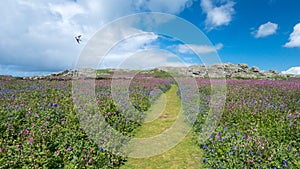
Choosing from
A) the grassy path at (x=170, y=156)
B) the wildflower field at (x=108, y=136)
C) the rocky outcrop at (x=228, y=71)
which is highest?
the rocky outcrop at (x=228, y=71)

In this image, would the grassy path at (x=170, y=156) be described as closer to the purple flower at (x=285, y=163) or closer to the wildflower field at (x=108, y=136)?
the wildflower field at (x=108, y=136)

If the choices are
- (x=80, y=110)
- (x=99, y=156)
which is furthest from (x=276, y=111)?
(x=80, y=110)

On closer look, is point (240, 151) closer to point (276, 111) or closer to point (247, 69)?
point (276, 111)

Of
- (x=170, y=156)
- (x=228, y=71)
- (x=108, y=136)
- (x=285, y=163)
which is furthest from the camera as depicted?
(x=228, y=71)

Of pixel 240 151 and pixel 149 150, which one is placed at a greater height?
pixel 240 151

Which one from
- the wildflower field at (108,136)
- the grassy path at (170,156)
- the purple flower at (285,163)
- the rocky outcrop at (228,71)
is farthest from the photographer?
the rocky outcrop at (228,71)

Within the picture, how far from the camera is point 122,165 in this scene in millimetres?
5949

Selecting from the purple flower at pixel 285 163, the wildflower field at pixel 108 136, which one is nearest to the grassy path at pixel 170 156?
the wildflower field at pixel 108 136

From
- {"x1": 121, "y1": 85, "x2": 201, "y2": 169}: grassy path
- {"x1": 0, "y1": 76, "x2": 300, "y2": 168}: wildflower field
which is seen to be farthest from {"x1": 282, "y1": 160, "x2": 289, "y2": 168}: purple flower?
{"x1": 121, "y1": 85, "x2": 201, "y2": 169}: grassy path

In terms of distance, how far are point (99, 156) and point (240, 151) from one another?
387cm

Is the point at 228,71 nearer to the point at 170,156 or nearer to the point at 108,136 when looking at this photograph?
the point at 170,156

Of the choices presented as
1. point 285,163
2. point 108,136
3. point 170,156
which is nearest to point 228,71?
point 170,156

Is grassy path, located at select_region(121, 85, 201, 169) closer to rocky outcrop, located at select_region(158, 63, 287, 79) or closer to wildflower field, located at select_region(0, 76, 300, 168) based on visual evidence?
wildflower field, located at select_region(0, 76, 300, 168)

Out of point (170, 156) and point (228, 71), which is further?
point (228, 71)
